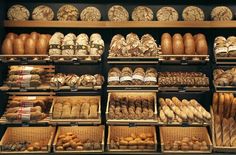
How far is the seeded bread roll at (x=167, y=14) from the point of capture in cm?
450

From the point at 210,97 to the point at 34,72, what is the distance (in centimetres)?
220

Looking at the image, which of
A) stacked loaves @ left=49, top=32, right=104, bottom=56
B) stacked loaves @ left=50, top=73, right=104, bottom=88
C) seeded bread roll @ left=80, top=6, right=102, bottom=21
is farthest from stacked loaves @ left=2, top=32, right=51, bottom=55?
seeded bread roll @ left=80, top=6, right=102, bottom=21

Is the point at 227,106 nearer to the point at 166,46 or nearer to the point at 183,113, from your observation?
the point at 183,113

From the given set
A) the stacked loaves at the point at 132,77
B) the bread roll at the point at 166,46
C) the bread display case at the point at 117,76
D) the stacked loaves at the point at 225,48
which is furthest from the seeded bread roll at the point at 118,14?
the stacked loaves at the point at 225,48

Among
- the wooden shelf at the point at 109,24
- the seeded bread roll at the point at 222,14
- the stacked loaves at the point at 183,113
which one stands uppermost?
→ the seeded bread roll at the point at 222,14

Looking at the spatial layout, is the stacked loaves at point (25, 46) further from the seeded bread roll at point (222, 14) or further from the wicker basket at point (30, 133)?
the seeded bread roll at point (222, 14)

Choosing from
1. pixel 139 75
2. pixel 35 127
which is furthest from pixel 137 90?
pixel 35 127

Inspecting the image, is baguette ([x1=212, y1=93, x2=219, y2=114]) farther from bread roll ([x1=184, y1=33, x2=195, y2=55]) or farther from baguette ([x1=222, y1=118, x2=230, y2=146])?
bread roll ([x1=184, y1=33, x2=195, y2=55])

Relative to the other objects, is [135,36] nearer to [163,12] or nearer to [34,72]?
[163,12]

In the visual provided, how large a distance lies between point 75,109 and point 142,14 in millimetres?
1403

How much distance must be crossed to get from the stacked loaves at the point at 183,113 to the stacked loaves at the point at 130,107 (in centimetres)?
15

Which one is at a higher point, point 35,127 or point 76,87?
point 76,87

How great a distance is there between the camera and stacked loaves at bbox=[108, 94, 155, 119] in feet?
13.6

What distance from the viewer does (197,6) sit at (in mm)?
4672
